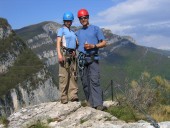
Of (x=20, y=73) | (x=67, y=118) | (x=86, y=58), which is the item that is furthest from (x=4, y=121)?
(x=20, y=73)

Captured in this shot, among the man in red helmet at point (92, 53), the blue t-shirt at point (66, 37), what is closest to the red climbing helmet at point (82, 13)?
the man in red helmet at point (92, 53)

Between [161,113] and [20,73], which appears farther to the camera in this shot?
[20,73]

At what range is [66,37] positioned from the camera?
→ 10516mm

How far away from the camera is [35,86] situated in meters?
150

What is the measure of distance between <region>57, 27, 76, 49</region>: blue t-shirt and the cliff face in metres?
116

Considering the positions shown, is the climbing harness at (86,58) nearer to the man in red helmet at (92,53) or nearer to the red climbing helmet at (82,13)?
the man in red helmet at (92,53)

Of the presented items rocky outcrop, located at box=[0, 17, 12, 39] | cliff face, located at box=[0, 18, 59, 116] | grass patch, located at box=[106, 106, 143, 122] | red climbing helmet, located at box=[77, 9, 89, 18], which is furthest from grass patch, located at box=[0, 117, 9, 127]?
rocky outcrop, located at box=[0, 17, 12, 39]

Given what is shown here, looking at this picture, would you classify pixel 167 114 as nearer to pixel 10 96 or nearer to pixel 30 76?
pixel 10 96

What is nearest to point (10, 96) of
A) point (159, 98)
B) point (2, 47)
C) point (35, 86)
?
point (35, 86)

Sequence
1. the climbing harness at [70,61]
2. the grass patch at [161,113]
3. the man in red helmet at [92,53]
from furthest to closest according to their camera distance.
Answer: the grass patch at [161,113] < the climbing harness at [70,61] < the man in red helmet at [92,53]

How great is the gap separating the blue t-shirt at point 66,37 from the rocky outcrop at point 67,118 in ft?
5.05

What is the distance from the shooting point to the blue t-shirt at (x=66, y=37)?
414 inches

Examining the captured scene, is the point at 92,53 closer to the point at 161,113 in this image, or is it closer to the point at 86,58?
the point at 86,58

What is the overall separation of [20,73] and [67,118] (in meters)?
147
